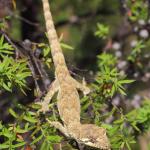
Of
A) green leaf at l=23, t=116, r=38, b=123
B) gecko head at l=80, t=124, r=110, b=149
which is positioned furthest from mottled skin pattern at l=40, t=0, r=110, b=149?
green leaf at l=23, t=116, r=38, b=123

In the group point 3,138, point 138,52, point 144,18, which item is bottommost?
point 3,138

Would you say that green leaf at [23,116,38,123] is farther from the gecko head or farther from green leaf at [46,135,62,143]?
the gecko head

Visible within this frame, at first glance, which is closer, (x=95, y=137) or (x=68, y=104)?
(x=95, y=137)

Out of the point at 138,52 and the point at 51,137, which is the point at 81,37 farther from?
the point at 51,137

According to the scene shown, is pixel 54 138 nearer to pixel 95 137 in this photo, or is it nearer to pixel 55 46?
pixel 95 137

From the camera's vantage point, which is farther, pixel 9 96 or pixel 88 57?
pixel 88 57

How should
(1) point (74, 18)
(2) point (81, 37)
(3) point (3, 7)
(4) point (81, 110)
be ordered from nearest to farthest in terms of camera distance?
(4) point (81, 110) → (3) point (3, 7) → (1) point (74, 18) → (2) point (81, 37)

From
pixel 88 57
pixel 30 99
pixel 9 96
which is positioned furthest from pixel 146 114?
pixel 88 57

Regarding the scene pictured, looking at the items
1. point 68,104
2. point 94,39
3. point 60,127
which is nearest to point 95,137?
point 60,127
